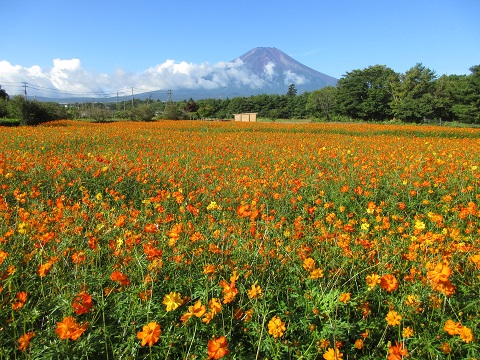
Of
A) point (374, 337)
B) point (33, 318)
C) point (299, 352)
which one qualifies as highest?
point (33, 318)

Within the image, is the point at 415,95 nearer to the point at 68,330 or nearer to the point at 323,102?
the point at 323,102

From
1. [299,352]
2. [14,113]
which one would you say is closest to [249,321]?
[299,352]

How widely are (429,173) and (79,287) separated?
5678 millimetres

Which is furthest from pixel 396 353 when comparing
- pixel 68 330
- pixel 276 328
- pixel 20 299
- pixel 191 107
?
pixel 191 107

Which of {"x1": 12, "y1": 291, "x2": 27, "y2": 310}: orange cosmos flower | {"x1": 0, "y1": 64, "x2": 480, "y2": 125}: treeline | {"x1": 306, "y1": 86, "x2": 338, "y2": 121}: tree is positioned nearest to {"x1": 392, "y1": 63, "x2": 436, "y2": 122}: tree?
{"x1": 0, "y1": 64, "x2": 480, "y2": 125}: treeline

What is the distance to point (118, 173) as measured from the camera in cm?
525

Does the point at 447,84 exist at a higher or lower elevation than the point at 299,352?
higher

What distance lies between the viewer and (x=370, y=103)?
52188 millimetres

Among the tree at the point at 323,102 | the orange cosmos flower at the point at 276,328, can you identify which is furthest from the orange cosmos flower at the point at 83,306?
the tree at the point at 323,102

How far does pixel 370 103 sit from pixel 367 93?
311 cm

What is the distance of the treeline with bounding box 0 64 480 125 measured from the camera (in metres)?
38.5

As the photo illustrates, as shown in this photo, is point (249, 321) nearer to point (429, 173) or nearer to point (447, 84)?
point (429, 173)

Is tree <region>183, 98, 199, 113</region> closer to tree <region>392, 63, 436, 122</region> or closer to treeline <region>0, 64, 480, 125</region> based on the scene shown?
treeline <region>0, 64, 480, 125</region>

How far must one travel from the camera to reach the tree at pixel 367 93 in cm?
5253
